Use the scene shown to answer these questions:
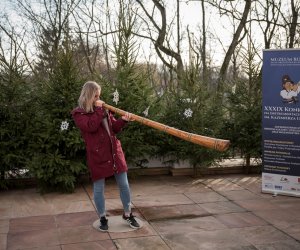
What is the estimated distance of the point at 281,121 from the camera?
22.0 feet

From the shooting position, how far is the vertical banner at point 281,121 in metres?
6.59

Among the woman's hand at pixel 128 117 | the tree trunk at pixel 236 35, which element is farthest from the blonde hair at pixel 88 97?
the tree trunk at pixel 236 35

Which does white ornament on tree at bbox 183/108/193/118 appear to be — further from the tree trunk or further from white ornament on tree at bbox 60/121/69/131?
the tree trunk

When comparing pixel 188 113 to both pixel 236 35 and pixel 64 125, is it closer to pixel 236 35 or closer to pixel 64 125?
pixel 64 125

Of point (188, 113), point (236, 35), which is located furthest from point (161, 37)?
point (188, 113)

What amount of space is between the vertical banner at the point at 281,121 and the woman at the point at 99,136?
2.89 m

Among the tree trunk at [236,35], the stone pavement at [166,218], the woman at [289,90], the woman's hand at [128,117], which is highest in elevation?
the tree trunk at [236,35]

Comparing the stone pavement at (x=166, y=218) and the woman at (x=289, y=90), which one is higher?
the woman at (x=289, y=90)

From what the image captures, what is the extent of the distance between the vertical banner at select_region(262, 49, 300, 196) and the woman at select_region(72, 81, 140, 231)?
2893 millimetres

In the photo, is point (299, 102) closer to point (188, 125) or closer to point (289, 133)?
point (289, 133)

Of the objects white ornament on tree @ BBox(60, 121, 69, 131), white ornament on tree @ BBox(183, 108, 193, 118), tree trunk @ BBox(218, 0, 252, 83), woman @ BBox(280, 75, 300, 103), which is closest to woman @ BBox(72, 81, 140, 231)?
white ornament on tree @ BBox(60, 121, 69, 131)

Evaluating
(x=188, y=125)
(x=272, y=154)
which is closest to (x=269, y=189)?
(x=272, y=154)

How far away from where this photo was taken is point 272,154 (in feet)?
22.5

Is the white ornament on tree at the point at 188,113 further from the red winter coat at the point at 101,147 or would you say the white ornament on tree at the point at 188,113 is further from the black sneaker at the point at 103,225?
the black sneaker at the point at 103,225
